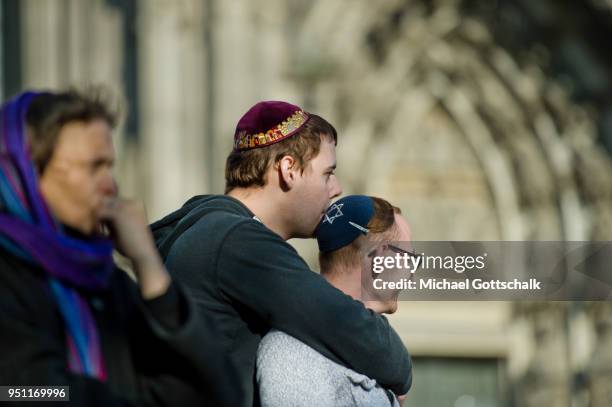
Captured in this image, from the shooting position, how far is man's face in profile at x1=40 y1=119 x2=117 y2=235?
249 centimetres

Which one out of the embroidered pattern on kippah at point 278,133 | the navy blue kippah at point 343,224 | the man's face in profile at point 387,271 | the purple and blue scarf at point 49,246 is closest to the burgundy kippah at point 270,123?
the embroidered pattern on kippah at point 278,133

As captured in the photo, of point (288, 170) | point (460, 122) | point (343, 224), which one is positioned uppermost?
point (288, 170)

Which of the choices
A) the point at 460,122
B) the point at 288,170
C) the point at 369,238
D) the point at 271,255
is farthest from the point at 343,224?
the point at 460,122

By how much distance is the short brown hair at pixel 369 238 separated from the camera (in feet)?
11.4

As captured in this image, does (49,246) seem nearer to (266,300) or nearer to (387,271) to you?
(266,300)

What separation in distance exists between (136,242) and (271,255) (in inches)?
24.3

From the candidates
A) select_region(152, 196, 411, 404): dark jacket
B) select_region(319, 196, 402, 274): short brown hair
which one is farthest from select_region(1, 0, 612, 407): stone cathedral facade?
select_region(152, 196, 411, 404): dark jacket

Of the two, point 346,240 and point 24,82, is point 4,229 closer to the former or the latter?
point 346,240

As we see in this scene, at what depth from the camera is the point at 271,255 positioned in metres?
3.15

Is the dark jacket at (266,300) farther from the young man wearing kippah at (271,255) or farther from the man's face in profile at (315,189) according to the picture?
the man's face in profile at (315,189)

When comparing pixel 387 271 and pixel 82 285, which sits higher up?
pixel 82 285

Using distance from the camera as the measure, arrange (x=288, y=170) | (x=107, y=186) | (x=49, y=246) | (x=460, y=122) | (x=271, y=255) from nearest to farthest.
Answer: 1. (x=49, y=246)
2. (x=107, y=186)
3. (x=271, y=255)
4. (x=288, y=170)
5. (x=460, y=122)

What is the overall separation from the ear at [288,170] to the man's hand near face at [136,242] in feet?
2.78

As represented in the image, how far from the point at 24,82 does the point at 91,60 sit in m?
0.77
